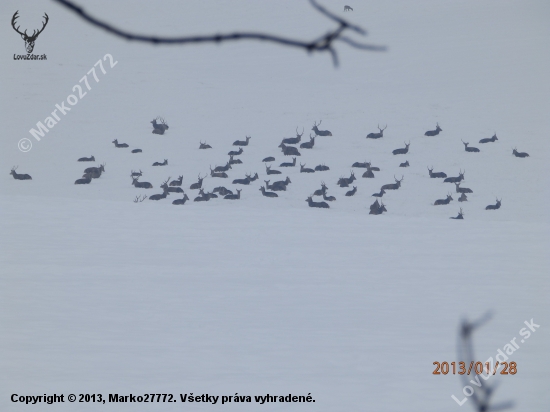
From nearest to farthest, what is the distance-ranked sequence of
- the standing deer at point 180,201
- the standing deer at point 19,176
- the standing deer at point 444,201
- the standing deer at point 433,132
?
1. the standing deer at point 180,201
2. the standing deer at point 444,201
3. the standing deer at point 19,176
4. the standing deer at point 433,132

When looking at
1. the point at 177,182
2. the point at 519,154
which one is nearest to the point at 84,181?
the point at 177,182

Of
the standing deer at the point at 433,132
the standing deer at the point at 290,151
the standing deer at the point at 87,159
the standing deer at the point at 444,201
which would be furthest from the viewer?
the standing deer at the point at 433,132

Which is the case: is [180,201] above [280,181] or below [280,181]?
below

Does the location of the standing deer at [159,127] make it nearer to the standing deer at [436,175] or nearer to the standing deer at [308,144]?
the standing deer at [308,144]

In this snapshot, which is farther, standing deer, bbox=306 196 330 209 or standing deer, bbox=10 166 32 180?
standing deer, bbox=10 166 32 180

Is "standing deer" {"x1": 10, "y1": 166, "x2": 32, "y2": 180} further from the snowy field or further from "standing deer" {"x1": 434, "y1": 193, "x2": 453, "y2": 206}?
"standing deer" {"x1": 434, "y1": 193, "x2": 453, "y2": 206}

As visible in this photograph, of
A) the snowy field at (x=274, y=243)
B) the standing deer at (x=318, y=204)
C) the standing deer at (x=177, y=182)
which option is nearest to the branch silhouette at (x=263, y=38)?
the snowy field at (x=274, y=243)

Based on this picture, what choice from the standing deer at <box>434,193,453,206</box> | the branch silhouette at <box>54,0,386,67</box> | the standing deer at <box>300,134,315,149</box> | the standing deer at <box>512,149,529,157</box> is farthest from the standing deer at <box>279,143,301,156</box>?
the branch silhouette at <box>54,0,386,67</box>

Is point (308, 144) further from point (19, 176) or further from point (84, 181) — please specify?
point (19, 176)

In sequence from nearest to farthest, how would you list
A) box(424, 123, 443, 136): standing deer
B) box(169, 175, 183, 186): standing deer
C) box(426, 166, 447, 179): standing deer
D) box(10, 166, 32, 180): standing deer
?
box(169, 175, 183, 186): standing deer, box(10, 166, 32, 180): standing deer, box(426, 166, 447, 179): standing deer, box(424, 123, 443, 136): standing deer
